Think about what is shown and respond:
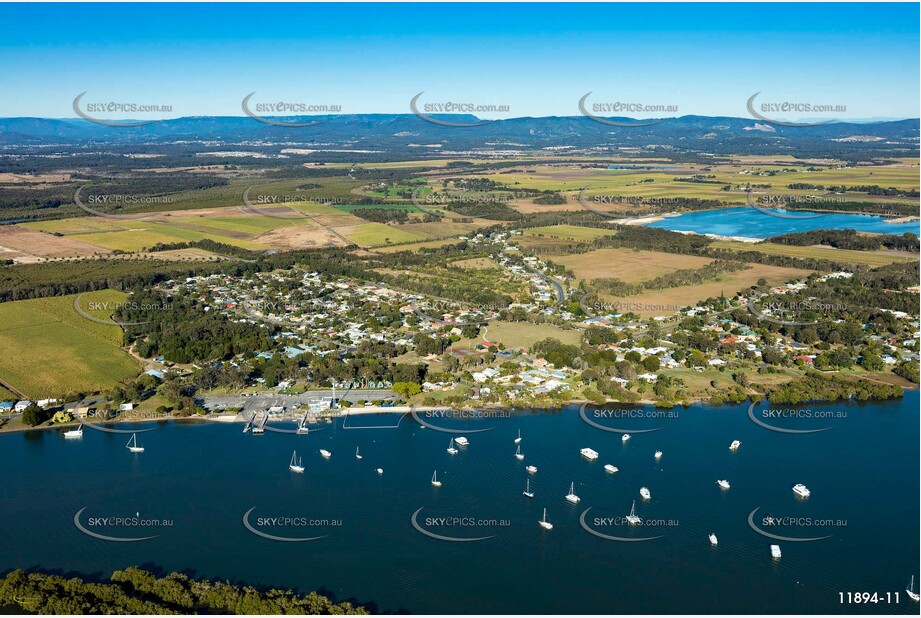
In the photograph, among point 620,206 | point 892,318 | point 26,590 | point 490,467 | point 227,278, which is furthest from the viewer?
point 620,206

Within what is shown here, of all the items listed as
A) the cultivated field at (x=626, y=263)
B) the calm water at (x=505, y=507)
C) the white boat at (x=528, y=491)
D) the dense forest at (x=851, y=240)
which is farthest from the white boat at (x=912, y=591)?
the dense forest at (x=851, y=240)

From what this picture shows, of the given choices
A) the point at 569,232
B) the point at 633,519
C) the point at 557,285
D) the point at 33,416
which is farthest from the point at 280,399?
the point at 569,232

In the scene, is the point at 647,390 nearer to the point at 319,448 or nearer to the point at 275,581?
the point at 319,448

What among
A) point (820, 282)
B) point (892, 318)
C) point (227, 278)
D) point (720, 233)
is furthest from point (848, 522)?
point (720, 233)

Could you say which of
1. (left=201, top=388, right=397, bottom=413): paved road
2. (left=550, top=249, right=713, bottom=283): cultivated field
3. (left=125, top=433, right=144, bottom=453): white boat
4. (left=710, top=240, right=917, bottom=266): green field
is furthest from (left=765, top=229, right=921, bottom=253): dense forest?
(left=125, top=433, right=144, bottom=453): white boat

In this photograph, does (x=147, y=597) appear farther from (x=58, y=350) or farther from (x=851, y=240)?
(x=851, y=240)

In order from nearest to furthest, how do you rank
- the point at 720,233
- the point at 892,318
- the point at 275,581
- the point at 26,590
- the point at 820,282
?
the point at 26,590 < the point at 275,581 < the point at 892,318 < the point at 820,282 < the point at 720,233
